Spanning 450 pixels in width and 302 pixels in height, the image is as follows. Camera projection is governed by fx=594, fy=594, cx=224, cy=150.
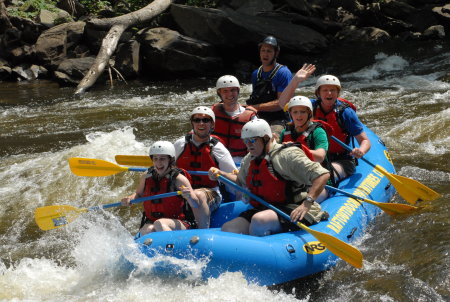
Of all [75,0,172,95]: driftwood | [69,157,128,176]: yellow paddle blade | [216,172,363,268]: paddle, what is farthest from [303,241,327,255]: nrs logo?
[75,0,172,95]: driftwood

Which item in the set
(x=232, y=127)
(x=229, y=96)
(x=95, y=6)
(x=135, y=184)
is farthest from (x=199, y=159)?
(x=95, y=6)

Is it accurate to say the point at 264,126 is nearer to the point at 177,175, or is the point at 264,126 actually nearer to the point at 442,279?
the point at 177,175

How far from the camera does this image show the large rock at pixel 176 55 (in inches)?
500

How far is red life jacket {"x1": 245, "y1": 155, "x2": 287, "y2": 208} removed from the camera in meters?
4.22

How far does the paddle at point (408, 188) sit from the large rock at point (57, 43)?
10.3 meters

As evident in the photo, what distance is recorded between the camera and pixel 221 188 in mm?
5223

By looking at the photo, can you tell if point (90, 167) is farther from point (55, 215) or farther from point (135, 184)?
point (135, 184)

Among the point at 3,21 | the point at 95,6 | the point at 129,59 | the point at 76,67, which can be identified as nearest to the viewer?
the point at 76,67

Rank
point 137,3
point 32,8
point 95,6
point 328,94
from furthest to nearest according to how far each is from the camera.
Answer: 1. point 32,8
2. point 95,6
3. point 137,3
4. point 328,94

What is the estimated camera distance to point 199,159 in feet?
16.1

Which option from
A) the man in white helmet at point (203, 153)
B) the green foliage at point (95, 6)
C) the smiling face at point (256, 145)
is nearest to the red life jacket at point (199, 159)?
the man in white helmet at point (203, 153)

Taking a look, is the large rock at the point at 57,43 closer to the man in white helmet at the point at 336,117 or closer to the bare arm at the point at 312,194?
the man in white helmet at the point at 336,117

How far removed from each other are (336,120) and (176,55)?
7796 mm

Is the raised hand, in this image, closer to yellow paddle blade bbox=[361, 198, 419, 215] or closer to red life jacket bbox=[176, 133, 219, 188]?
red life jacket bbox=[176, 133, 219, 188]
